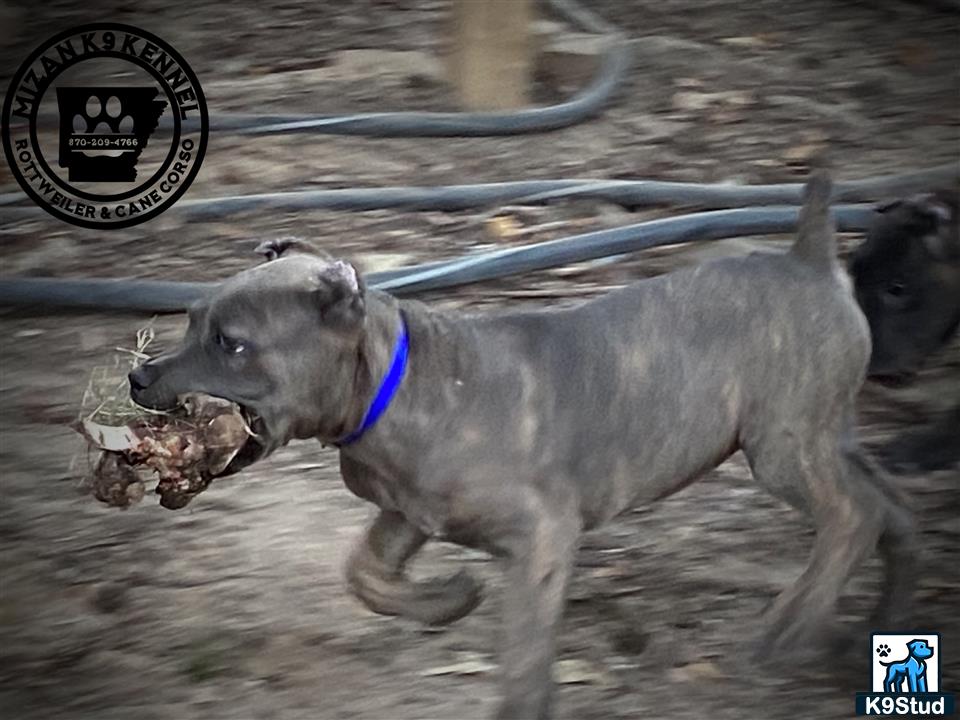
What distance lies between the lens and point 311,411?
2631mm

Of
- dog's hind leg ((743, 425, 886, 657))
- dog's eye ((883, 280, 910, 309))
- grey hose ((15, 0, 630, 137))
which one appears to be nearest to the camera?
dog's hind leg ((743, 425, 886, 657))

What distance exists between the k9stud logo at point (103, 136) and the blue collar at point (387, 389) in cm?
205

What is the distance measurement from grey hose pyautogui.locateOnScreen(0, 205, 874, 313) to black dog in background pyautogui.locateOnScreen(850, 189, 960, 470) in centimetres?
65

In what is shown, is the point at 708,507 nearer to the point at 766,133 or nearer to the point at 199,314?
the point at 199,314

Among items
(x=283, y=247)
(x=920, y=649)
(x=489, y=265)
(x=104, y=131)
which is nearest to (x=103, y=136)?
(x=104, y=131)

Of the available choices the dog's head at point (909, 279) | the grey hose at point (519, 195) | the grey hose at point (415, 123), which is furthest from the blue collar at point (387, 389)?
the grey hose at point (415, 123)

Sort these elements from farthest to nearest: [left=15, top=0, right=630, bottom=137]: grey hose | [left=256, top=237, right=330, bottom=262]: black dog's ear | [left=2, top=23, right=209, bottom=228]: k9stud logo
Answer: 1. [left=15, top=0, right=630, bottom=137]: grey hose
2. [left=2, top=23, right=209, bottom=228]: k9stud logo
3. [left=256, top=237, right=330, bottom=262]: black dog's ear

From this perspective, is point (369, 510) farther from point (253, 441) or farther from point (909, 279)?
point (909, 279)

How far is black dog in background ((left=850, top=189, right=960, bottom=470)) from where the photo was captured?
12.4 feet

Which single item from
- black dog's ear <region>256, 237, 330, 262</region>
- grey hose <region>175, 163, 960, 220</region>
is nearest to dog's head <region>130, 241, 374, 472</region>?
black dog's ear <region>256, 237, 330, 262</region>

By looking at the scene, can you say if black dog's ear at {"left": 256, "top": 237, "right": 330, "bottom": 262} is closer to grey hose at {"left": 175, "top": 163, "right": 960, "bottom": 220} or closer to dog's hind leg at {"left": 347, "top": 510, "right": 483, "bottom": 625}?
dog's hind leg at {"left": 347, "top": 510, "right": 483, "bottom": 625}

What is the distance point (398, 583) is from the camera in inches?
121

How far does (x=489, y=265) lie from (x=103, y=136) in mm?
1375

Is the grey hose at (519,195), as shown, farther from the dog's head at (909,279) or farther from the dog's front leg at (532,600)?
the dog's front leg at (532,600)
